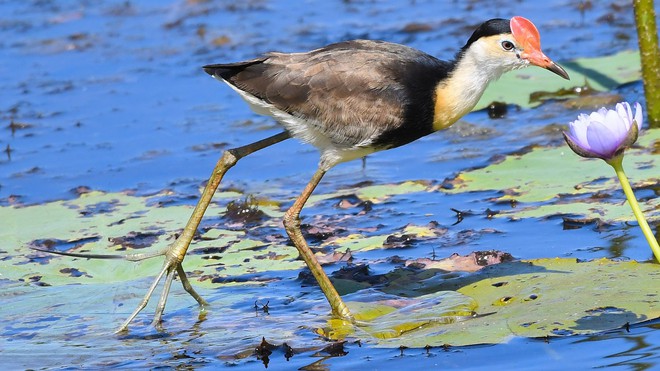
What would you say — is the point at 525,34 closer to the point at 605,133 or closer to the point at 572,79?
the point at 605,133

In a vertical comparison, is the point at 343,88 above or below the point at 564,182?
above

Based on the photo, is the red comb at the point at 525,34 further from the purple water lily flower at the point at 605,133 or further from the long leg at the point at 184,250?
the long leg at the point at 184,250

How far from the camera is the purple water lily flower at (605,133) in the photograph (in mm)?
5250

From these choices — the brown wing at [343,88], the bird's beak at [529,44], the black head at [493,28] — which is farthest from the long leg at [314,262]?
the bird's beak at [529,44]

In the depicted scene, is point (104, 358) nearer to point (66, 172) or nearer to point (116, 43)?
point (66, 172)

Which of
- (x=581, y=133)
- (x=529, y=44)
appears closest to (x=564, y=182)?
(x=529, y=44)

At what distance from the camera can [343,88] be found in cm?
622

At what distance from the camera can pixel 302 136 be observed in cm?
640

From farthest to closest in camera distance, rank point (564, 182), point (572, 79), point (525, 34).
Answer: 1. point (572, 79)
2. point (564, 182)
3. point (525, 34)

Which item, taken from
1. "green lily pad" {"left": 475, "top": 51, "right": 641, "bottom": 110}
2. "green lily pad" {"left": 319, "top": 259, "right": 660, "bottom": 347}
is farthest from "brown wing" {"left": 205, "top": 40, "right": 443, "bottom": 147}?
"green lily pad" {"left": 475, "top": 51, "right": 641, "bottom": 110}

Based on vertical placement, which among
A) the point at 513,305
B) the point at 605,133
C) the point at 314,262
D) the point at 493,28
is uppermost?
the point at 493,28

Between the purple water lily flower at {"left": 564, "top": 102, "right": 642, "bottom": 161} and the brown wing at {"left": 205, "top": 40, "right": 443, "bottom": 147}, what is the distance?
1.10m

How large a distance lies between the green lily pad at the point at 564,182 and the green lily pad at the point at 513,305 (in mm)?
989

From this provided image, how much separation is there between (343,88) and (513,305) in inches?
57.5
